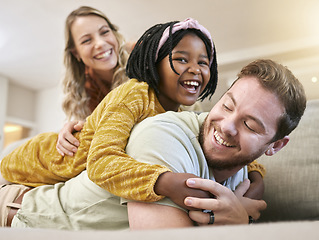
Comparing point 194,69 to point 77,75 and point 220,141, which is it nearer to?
point 220,141

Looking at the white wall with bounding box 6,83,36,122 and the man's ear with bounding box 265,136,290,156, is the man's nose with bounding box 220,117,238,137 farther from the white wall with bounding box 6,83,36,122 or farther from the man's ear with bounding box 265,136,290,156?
the white wall with bounding box 6,83,36,122

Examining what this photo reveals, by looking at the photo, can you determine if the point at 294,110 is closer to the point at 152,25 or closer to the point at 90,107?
the point at 152,25

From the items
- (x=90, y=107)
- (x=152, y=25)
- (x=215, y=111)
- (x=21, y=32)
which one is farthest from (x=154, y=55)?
(x=90, y=107)

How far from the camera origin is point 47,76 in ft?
2.28

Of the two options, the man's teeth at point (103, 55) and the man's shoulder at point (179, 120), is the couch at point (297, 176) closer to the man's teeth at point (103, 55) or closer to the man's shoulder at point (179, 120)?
the man's shoulder at point (179, 120)

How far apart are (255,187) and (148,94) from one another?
224mm

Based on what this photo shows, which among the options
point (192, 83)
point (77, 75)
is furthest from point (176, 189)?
point (77, 75)

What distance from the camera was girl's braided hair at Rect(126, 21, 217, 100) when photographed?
1.46 feet

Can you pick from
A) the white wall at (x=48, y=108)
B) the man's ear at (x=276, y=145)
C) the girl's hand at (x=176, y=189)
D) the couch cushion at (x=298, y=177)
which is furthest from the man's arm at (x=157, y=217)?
the white wall at (x=48, y=108)

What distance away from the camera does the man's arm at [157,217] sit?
13.8 inches

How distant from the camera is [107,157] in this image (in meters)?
0.41

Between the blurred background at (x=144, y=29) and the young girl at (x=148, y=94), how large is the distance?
0.02 m

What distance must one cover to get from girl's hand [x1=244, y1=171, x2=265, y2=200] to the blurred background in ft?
0.49

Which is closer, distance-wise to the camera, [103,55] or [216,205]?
[216,205]
